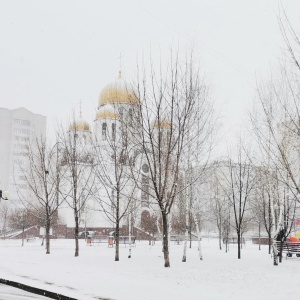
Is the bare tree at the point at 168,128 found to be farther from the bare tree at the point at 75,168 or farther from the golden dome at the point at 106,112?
the golden dome at the point at 106,112

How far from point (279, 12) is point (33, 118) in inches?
4044

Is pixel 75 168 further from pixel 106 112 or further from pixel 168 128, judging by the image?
pixel 106 112

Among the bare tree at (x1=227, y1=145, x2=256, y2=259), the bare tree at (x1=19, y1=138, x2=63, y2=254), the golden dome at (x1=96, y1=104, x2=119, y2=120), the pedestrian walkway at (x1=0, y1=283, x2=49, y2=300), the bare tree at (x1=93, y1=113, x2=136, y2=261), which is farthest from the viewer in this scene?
the golden dome at (x1=96, y1=104, x2=119, y2=120)

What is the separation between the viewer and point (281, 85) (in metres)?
18.0

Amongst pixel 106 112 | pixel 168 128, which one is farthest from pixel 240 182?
pixel 106 112

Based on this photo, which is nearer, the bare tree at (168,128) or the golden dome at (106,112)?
the bare tree at (168,128)

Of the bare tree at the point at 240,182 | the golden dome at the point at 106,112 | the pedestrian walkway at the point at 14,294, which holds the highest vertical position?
the golden dome at the point at 106,112

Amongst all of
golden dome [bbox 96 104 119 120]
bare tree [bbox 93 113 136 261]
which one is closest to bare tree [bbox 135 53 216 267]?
bare tree [bbox 93 113 136 261]

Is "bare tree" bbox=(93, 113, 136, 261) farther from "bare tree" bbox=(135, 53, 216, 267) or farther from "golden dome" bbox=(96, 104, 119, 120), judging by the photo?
"golden dome" bbox=(96, 104, 119, 120)

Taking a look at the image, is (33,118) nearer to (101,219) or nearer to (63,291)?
(101,219)

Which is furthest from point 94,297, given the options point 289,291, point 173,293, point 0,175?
point 0,175

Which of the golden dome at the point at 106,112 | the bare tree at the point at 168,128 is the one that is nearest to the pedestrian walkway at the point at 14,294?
the bare tree at the point at 168,128

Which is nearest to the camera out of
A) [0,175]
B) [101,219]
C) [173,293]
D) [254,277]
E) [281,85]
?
[173,293]

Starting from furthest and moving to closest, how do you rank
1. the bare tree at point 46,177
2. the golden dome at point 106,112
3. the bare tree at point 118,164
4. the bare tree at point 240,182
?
the golden dome at point 106,112
the bare tree at point 46,177
the bare tree at point 240,182
the bare tree at point 118,164
